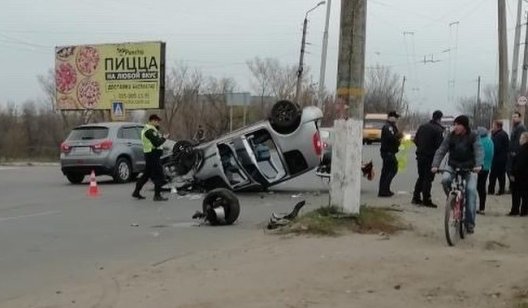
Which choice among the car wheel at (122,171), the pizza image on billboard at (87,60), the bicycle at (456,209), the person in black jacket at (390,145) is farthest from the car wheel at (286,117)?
the pizza image on billboard at (87,60)

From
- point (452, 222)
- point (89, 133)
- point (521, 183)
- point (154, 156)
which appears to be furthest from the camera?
point (89, 133)

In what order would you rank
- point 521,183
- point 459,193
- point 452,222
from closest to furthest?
point 452,222 → point 459,193 → point 521,183

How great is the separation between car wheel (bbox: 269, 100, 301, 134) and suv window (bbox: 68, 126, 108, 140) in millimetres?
6855

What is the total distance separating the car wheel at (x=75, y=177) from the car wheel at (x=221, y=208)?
10.3 metres

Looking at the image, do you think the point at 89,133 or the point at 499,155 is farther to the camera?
the point at 89,133

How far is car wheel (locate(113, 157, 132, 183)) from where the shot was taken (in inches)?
817

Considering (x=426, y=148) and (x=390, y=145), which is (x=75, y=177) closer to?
(x=390, y=145)

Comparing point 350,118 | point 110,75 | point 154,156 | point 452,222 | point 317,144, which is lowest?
point 452,222

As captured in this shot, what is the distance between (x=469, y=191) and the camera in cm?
1012

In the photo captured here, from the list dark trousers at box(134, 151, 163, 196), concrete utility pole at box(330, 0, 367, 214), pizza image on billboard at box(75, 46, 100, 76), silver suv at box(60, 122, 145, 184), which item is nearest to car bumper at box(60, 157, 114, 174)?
silver suv at box(60, 122, 145, 184)

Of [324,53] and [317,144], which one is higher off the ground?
[324,53]

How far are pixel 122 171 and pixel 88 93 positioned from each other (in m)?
23.8

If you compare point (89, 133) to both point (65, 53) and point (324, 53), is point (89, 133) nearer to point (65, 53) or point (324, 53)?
point (65, 53)

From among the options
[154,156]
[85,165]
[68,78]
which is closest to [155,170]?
[154,156]
